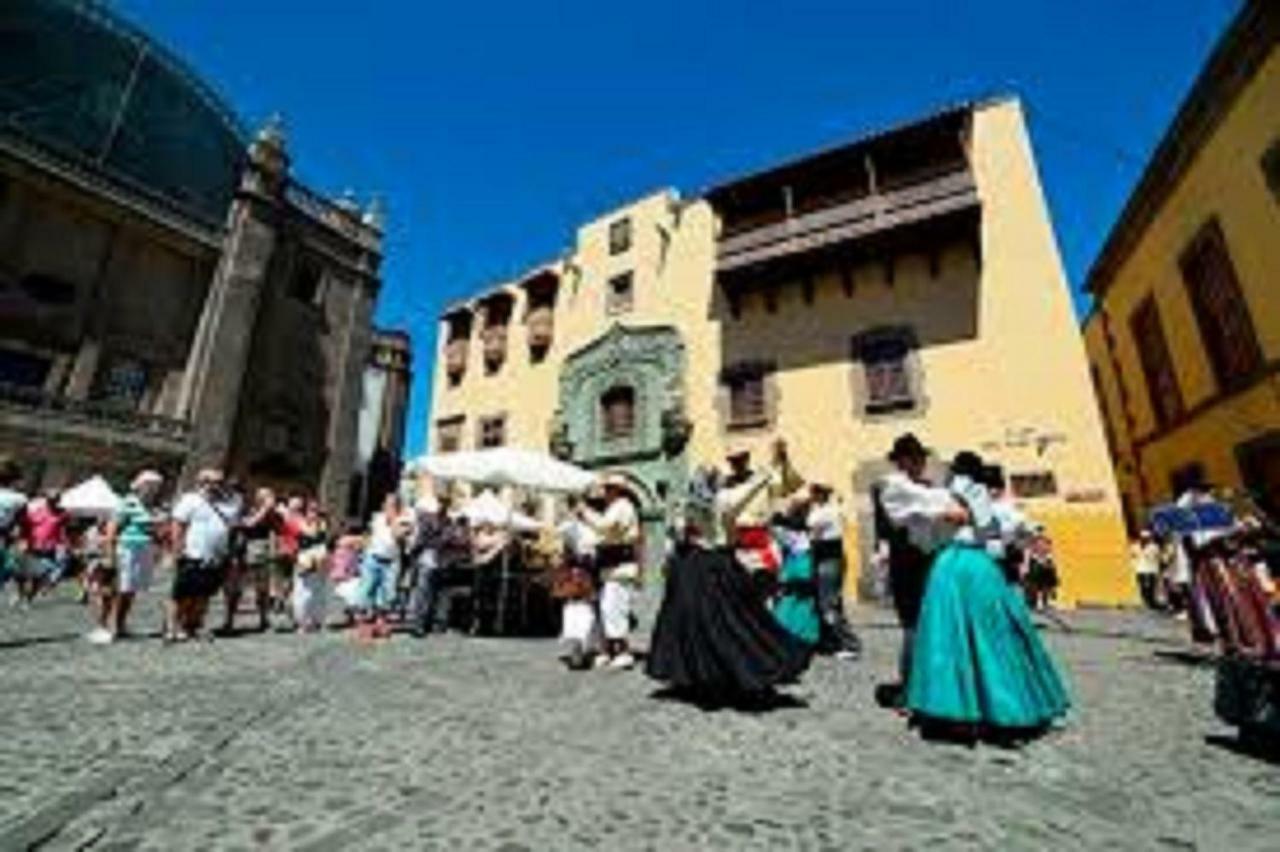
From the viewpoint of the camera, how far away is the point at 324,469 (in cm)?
2442

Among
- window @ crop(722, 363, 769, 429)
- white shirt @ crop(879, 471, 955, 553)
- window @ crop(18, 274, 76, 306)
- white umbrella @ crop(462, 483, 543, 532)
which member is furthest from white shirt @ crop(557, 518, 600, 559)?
window @ crop(18, 274, 76, 306)

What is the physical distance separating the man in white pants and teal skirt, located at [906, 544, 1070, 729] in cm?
278

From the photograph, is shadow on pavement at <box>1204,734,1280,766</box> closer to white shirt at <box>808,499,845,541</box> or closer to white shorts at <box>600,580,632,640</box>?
white shirt at <box>808,499,845,541</box>

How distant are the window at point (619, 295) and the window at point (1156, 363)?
42.9 ft

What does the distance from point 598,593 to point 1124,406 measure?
66.3ft

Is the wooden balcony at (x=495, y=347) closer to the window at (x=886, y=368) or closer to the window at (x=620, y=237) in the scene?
the window at (x=620, y=237)

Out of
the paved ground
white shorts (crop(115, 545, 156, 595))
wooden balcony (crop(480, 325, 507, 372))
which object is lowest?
the paved ground

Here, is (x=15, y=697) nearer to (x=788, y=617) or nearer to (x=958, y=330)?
(x=788, y=617)

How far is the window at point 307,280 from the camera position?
25047 mm

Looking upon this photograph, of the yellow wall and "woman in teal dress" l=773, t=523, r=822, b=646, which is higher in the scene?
the yellow wall

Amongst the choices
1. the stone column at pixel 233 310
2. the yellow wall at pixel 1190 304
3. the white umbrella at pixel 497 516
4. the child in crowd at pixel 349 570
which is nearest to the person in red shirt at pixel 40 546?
the child in crowd at pixel 349 570

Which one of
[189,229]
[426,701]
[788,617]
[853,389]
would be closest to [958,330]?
[853,389]

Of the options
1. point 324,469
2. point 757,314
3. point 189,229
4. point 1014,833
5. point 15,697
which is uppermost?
point 189,229

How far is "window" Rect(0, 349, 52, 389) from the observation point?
744 inches
